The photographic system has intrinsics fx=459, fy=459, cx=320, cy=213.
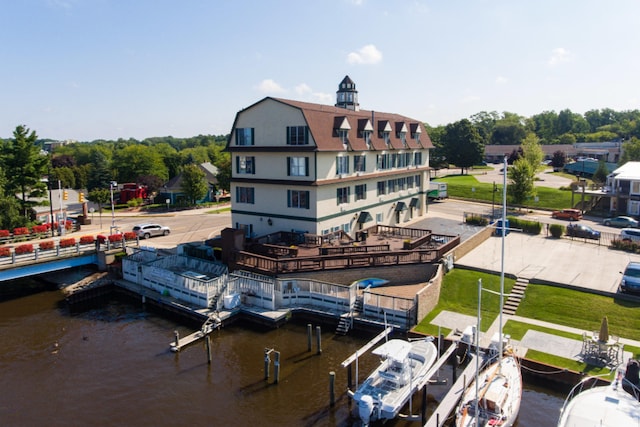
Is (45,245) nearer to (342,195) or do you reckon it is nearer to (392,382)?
(342,195)

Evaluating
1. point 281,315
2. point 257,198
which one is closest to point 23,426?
point 281,315

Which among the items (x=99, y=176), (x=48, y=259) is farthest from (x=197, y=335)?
(x=99, y=176)

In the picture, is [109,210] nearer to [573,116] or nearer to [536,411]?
[536,411]

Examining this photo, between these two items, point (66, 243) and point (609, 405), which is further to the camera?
point (66, 243)

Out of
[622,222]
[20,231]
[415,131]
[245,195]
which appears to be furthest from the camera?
[415,131]

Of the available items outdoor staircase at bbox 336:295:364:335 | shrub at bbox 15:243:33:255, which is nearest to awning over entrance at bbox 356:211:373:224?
outdoor staircase at bbox 336:295:364:335

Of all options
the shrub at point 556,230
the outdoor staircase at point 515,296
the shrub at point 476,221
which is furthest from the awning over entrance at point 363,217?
the shrub at point 556,230

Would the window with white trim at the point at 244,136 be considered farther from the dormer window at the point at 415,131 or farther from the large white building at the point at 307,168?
the dormer window at the point at 415,131

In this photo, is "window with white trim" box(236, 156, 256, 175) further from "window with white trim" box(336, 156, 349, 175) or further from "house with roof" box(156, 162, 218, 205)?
"house with roof" box(156, 162, 218, 205)
